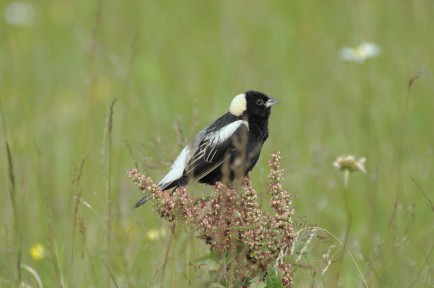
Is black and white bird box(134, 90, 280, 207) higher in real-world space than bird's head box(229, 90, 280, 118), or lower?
lower

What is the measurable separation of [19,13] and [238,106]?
170 inches

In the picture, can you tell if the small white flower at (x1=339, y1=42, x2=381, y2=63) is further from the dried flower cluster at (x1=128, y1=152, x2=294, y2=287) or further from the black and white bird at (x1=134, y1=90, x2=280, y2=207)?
the dried flower cluster at (x1=128, y1=152, x2=294, y2=287)

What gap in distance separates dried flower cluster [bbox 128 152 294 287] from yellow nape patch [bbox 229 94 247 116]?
4.64ft

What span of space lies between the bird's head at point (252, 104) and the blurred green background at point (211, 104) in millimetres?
231

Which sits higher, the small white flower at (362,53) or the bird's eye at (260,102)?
the bird's eye at (260,102)

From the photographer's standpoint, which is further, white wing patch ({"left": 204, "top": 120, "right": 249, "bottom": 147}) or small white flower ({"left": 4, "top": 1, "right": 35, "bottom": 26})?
small white flower ({"left": 4, "top": 1, "right": 35, "bottom": 26})

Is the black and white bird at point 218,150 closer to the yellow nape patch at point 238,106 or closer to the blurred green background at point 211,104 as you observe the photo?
the yellow nape patch at point 238,106

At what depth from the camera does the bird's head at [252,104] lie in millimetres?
3977

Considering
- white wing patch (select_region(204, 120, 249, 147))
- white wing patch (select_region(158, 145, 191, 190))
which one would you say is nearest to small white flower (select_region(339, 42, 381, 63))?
white wing patch (select_region(204, 120, 249, 147))

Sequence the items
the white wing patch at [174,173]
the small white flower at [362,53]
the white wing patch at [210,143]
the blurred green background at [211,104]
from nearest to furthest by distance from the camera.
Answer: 1. the white wing patch at [174,173]
2. the white wing patch at [210,143]
3. the blurred green background at [211,104]
4. the small white flower at [362,53]

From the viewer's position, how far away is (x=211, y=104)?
18.4ft

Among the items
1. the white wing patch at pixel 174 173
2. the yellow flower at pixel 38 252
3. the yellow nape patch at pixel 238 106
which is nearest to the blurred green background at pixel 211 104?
the yellow flower at pixel 38 252

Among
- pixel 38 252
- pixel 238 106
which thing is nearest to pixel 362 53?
pixel 238 106

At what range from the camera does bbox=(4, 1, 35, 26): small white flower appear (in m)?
7.66
